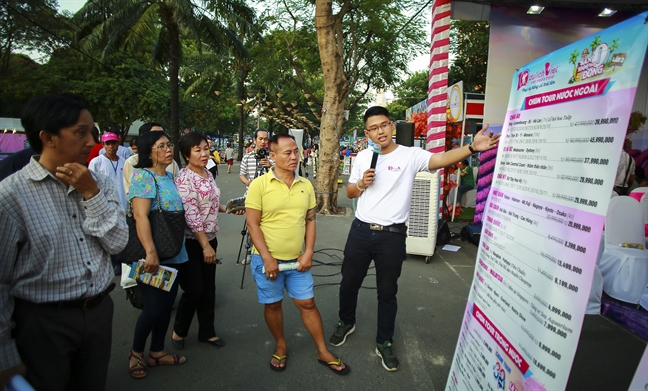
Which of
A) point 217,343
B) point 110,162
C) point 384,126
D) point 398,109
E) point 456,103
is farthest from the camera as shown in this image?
point 398,109

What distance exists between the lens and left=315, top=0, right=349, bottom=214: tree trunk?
8.03m

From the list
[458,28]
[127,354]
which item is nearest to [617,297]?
[127,354]

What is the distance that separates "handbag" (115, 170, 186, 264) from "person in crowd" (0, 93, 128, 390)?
77 cm

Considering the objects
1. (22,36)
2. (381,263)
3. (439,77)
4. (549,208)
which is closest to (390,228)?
(381,263)

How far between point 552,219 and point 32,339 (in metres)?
2.21

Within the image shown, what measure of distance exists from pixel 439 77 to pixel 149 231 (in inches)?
223

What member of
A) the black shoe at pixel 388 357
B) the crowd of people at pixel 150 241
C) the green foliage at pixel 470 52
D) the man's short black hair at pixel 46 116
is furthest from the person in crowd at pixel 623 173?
the green foliage at pixel 470 52

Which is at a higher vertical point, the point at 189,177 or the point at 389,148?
the point at 389,148

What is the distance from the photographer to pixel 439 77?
649cm

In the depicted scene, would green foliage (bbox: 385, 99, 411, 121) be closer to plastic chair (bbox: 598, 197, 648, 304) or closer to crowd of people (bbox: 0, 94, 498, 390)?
plastic chair (bbox: 598, 197, 648, 304)

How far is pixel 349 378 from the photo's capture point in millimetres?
2719

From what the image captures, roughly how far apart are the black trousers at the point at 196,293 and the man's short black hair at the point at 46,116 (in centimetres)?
150

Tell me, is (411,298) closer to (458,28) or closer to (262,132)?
(262,132)

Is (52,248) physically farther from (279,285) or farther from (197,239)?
(279,285)
